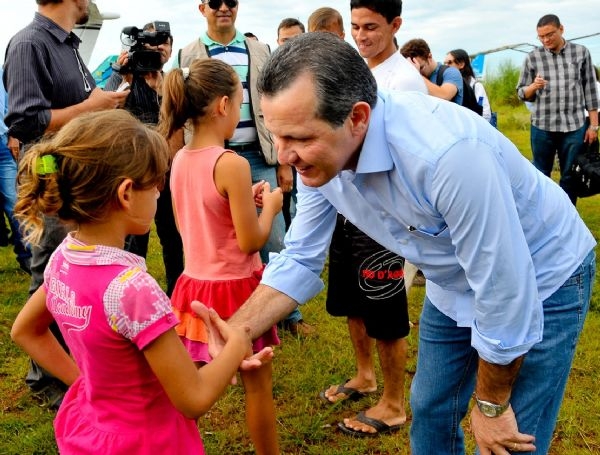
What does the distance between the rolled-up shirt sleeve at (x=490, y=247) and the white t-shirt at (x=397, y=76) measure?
1778 mm

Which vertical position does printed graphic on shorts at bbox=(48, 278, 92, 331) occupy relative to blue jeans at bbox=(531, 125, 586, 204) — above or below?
above

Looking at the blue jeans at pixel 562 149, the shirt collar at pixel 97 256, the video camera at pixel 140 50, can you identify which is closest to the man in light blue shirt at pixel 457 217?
the shirt collar at pixel 97 256

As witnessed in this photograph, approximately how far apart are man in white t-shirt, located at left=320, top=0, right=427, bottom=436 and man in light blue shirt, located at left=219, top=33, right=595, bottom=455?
930 millimetres

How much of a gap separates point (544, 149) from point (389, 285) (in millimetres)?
5144

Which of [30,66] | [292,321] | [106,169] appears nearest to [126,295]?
[106,169]

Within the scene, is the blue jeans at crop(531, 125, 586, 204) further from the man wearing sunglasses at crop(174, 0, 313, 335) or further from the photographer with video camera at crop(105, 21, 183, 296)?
the photographer with video camera at crop(105, 21, 183, 296)

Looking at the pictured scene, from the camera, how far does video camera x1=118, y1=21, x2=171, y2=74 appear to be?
4.00 metres

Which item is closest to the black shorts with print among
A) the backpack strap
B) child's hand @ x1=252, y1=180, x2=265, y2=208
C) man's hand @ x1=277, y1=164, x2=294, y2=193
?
child's hand @ x1=252, y1=180, x2=265, y2=208

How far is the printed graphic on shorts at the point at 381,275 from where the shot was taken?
305 centimetres

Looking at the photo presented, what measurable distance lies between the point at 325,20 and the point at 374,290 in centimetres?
234

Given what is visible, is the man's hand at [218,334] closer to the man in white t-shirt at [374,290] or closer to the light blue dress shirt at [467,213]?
the light blue dress shirt at [467,213]

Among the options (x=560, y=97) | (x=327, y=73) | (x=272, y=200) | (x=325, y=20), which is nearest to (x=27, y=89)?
(x=272, y=200)

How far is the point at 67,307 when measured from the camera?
5.54ft

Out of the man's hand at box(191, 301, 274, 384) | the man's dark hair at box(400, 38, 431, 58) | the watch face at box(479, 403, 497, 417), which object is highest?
the man's dark hair at box(400, 38, 431, 58)
